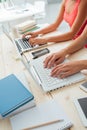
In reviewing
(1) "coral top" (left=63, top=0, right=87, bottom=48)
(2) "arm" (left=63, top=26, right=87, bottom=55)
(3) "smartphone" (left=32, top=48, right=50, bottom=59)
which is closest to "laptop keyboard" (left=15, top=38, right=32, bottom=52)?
(3) "smartphone" (left=32, top=48, right=50, bottom=59)

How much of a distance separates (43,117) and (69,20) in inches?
52.4

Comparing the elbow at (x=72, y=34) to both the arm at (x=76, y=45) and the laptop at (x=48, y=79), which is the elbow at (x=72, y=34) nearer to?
the arm at (x=76, y=45)

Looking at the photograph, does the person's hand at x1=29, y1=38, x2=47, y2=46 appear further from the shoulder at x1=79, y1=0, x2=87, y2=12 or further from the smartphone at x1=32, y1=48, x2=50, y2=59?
the shoulder at x1=79, y1=0, x2=87, y2=12

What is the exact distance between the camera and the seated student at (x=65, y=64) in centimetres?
105

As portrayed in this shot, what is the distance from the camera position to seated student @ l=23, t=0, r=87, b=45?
158 centimetres

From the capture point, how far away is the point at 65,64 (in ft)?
3.59

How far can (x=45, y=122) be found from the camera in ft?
2.58

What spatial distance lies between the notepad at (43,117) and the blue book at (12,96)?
43mm

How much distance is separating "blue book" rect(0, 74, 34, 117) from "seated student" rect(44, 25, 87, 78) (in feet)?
0.66

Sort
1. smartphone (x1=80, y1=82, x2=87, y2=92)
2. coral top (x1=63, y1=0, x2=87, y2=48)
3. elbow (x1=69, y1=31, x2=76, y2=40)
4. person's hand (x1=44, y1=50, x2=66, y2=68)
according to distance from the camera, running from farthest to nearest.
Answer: coral top (x1=63, y1=0, x2=87, y2=48) → elbow (x1=69, y1=31, x2=76, y2=40) → person's hand (x1=44, y1=50, x2=66, y2=68) → smartphone (x1=80, y1=82, x2=87, y2=92)

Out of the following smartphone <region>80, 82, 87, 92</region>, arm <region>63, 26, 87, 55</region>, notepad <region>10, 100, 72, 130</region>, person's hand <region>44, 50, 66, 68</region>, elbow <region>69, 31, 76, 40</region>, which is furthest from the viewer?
elbow <region>69, 31, 76, 40</region>

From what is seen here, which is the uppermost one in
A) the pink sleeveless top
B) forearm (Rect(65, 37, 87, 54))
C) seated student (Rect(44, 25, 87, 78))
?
the pink sleeveless top

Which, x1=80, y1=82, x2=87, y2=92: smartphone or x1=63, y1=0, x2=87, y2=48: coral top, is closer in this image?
x1=80, y1=82, x2=87, y2=92: smartphone

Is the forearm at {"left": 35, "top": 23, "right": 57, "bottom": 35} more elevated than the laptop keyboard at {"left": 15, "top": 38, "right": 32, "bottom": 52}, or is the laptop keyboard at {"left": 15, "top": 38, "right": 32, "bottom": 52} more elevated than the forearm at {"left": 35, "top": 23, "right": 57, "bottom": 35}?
the forearm at {"left": 35, "top": 23, "right": 57, "bottom": 35}
